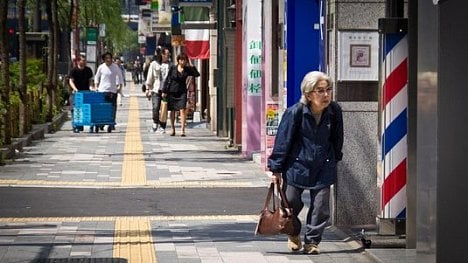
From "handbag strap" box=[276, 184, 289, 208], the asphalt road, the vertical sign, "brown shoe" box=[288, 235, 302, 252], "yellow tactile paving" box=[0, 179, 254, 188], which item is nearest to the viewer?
"handbag strap" box=[276, 184, 289, 208]

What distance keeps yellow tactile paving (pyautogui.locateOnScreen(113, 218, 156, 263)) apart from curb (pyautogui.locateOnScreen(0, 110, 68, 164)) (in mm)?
7075

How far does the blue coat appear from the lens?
10.5 metres

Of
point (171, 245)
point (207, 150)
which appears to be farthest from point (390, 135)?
point (207, 150)

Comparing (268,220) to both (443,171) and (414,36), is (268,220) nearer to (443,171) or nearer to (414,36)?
(414,36)

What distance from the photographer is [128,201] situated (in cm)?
1457

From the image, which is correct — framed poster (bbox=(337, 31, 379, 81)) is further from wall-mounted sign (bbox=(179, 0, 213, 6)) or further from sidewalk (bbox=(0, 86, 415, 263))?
wall-mounted sign (bbox=(179, 0, 213, 6))

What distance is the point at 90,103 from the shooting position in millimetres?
28797

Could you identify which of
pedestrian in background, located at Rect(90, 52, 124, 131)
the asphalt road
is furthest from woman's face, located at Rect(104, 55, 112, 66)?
the asphalt road

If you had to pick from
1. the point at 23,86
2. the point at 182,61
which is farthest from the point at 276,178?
the point at 182,61

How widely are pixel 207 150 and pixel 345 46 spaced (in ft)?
37.3

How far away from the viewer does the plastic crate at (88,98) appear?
1142 inches

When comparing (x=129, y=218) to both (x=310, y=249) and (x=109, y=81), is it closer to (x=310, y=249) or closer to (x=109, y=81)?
(x=310, y=249)

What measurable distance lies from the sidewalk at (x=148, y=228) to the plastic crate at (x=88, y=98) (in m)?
7.57

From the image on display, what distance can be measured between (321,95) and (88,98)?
19.1m
